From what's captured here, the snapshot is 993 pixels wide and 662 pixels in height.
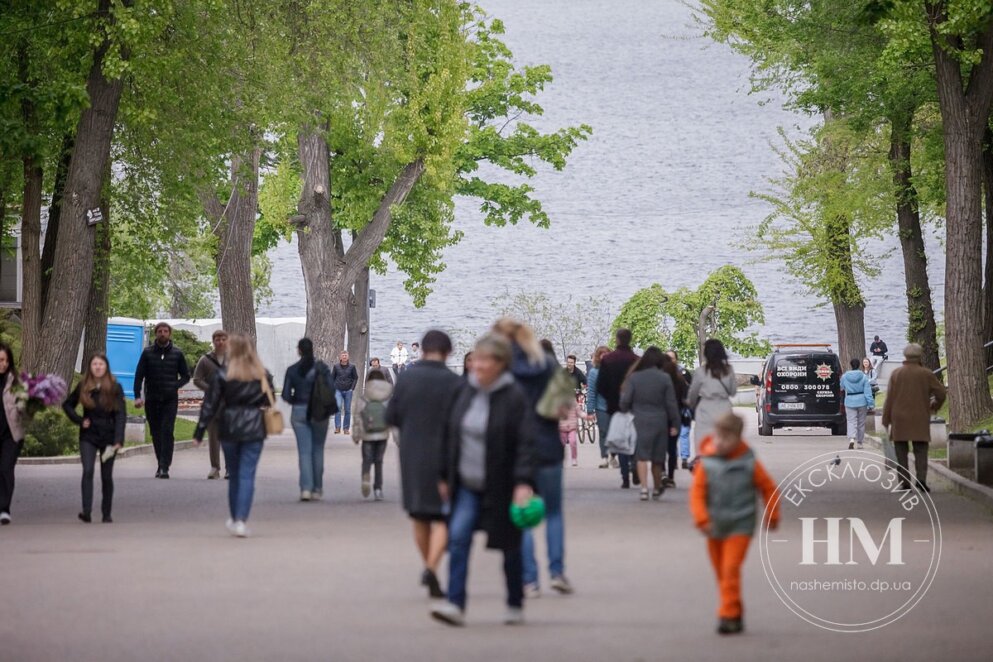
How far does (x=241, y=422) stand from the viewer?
15172 millimetres

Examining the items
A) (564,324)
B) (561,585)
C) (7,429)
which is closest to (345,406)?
(7,429)

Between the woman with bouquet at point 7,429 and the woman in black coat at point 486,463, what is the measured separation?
8.12m

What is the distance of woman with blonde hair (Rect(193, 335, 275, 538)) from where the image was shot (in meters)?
15.0

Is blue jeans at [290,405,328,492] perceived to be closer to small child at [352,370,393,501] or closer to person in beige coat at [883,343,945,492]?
small child at [352,370,393,501]

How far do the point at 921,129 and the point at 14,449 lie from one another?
73.9 feet

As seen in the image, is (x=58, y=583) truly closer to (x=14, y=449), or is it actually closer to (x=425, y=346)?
(x=425, y=346)

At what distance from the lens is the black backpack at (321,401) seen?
64.0ft

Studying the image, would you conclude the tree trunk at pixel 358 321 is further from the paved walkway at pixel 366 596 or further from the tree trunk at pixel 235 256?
the paved walkway at pixel 366 596

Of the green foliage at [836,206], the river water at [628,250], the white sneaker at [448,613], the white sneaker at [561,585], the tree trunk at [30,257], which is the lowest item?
the white sneaker at [561,585]

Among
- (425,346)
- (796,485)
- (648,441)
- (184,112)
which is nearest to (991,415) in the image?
(796,485)

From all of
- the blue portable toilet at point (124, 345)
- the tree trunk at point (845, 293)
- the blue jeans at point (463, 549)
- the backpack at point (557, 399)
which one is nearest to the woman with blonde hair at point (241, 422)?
the backpack at point (557, 399)

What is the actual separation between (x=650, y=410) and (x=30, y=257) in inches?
490

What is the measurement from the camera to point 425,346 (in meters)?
10.5

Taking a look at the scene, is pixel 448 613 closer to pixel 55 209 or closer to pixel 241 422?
pixel 241 422
